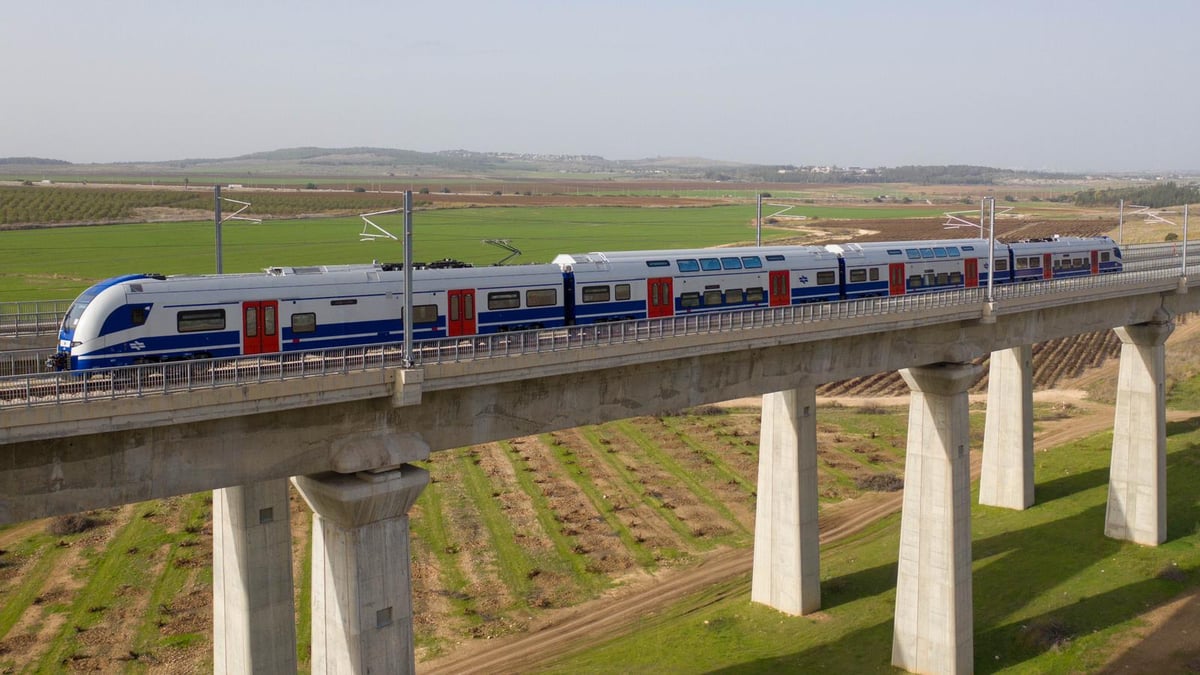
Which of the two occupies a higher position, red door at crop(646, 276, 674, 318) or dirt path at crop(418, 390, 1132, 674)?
red door at crop(646, 276, 674, 318)

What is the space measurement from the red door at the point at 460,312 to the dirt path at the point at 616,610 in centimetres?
1495

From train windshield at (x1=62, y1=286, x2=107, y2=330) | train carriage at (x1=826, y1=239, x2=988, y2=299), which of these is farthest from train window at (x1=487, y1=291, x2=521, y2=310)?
train carriage at (x1=826, y1=239, x2=988, y2=299)

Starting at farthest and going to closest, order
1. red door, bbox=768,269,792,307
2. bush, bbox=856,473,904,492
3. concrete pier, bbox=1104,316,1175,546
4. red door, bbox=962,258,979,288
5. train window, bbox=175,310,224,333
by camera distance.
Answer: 1. bush, bbox=856,473,904,492
2. concrete pier, bbox=1104,316,1175,546
3. red door, bbox=962,258,979,288
4. red door, bbox=768,269,792,307
5. train window, bbox=175,310,224,333

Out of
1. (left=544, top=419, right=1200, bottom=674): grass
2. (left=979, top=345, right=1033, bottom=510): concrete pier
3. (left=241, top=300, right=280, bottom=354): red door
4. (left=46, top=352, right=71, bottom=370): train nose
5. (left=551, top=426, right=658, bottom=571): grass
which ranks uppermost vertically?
(left=241, top=300, right=280, bottom=354): red door

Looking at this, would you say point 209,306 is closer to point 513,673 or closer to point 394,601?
point 394,601

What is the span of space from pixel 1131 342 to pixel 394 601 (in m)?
46.9

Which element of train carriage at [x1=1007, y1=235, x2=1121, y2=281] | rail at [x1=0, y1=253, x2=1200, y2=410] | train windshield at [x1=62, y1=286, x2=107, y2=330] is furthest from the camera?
train carriage at [x1=1007, y1=235, x2=1121, y2=281]

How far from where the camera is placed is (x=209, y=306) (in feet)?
99.2

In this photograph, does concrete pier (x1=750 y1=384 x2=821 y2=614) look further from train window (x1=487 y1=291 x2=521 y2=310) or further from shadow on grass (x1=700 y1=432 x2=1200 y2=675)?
train window (x1=487 y1=291 x2=521 y2=310)

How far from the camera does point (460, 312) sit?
35.5 meters

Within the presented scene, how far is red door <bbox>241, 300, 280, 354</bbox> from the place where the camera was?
30.9m

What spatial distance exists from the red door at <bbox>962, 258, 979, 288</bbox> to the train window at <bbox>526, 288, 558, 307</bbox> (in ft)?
84.8

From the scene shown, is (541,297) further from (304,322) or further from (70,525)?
(70,525)

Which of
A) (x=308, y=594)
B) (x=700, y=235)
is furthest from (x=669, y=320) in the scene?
(x=700, y=235)
